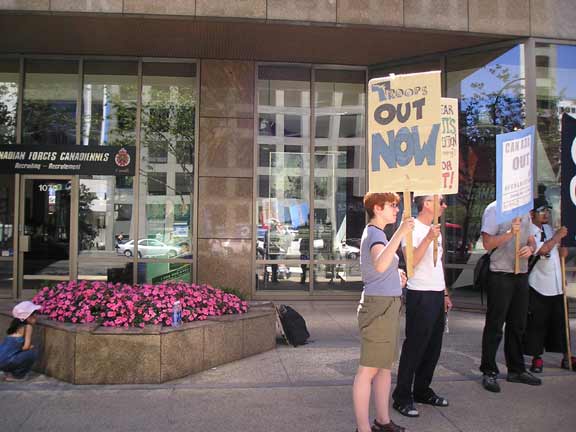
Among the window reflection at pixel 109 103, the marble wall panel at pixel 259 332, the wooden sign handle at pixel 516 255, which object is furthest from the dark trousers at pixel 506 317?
the window reflection at pixel 109 103

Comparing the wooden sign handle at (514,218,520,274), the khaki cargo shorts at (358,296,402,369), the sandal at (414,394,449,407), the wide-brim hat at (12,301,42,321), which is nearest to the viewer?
the khaki cargo shorts at (358,296,402,369)

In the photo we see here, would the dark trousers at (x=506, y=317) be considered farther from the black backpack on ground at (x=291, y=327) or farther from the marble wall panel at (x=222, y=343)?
the marble wall panel at (x=222, y=343)

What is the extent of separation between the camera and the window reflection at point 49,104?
36.7ft

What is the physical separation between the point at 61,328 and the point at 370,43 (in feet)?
23.8

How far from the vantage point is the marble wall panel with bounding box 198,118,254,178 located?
35.9ft

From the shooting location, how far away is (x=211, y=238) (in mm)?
10859

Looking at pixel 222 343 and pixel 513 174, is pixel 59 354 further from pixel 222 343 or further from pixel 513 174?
pixel 513 174

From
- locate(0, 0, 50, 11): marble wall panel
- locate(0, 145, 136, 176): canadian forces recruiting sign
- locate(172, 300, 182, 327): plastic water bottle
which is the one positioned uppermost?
locate(0, 0, 50, 11): marble wall panel

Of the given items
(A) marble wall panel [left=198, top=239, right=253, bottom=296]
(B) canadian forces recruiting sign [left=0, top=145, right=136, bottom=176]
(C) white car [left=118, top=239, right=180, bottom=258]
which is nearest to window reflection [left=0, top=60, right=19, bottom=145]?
(B) canadian forces recruiting sign [left=0, top=145, right=136, bottom=176]

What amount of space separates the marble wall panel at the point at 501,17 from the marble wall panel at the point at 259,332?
6.22 m

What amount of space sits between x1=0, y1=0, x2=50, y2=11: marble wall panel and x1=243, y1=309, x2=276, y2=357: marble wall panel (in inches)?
237

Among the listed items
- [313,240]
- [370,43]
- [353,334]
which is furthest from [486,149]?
[353,334]

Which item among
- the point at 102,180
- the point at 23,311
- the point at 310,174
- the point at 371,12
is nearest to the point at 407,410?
the point at 23,311

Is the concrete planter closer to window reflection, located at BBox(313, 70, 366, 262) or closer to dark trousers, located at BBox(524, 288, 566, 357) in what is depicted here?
dark trousers, located at BBox(524, 288, 566, 357)
